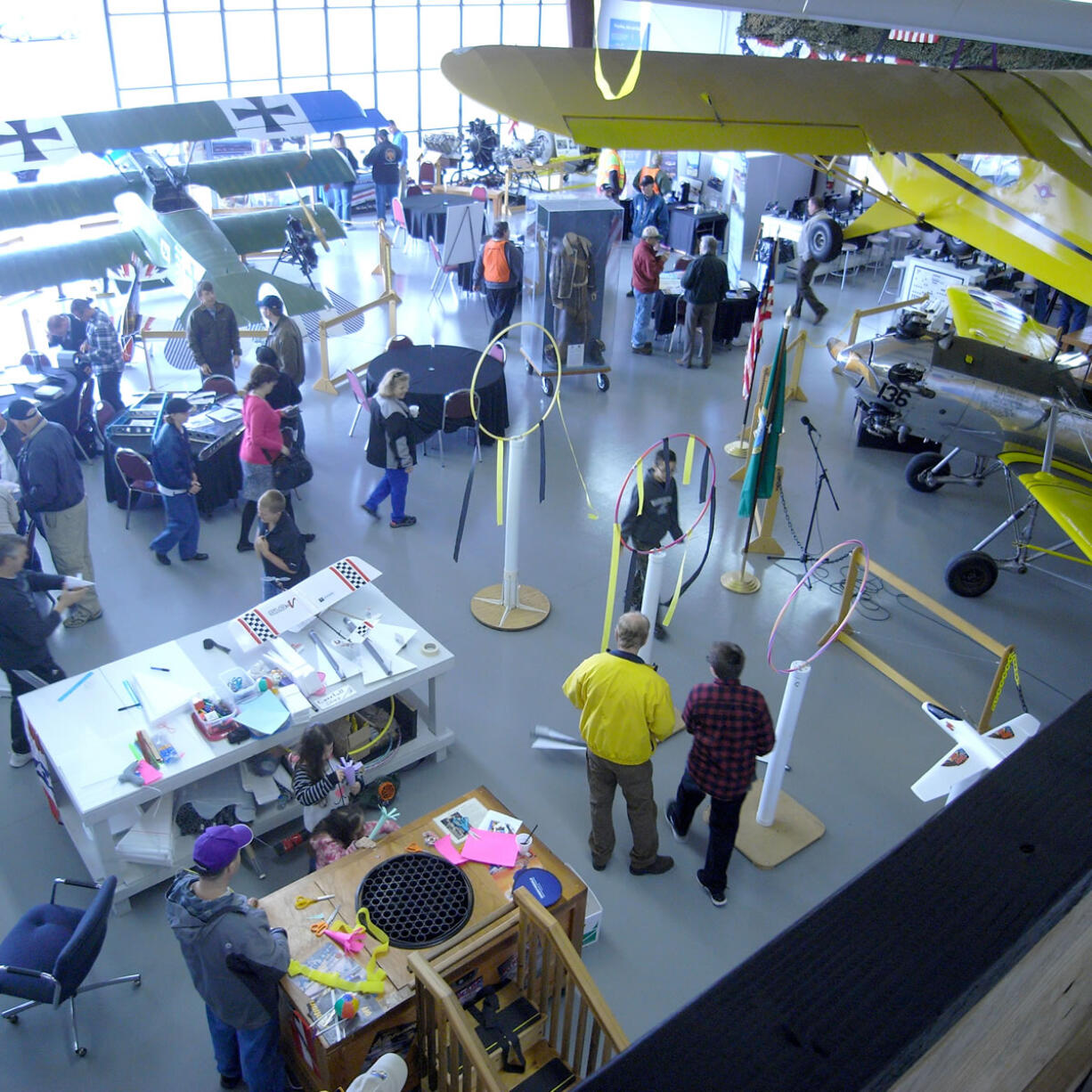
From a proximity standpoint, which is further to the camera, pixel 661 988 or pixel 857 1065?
pixel 661 988

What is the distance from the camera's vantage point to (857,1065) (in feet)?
2.03

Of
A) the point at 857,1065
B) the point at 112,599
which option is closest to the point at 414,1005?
the point at 857,1065

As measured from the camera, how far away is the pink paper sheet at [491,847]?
4277mm

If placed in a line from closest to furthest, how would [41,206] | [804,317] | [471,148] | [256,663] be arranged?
1. [256,663]
2. [41,206]
3. [804,317]
4. [471,148]

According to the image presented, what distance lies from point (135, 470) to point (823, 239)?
854cm

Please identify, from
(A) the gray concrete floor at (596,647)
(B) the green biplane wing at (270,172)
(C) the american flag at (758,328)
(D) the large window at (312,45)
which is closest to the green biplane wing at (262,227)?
(B) the green biplane wing at (270,172)

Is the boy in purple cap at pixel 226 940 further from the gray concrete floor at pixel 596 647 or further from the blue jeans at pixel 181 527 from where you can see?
the blue jeans at pixel 181 527

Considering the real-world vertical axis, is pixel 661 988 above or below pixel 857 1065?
below

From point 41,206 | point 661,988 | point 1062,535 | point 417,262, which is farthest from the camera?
point 417,262

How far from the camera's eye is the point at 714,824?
4.67m

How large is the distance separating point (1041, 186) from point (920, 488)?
9.62ft

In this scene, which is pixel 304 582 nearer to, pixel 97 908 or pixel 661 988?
pixel 97 908

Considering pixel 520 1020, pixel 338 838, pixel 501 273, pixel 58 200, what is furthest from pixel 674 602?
pixel 58 200

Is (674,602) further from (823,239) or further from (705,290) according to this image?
(823,239)
